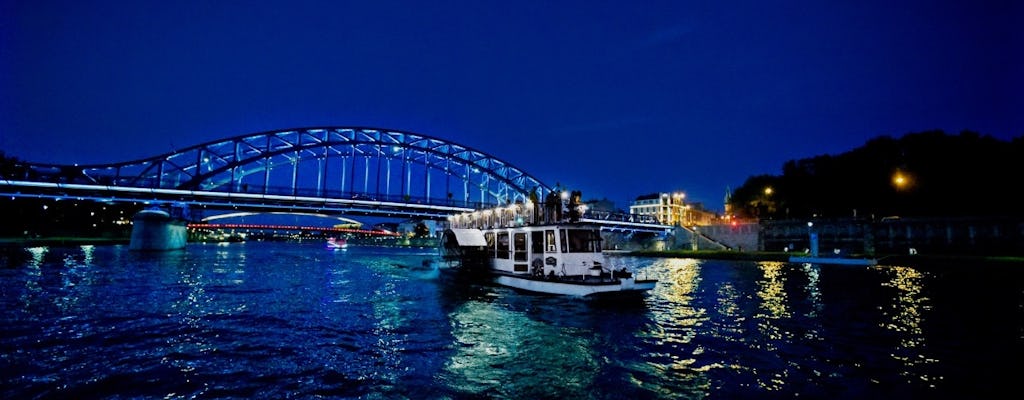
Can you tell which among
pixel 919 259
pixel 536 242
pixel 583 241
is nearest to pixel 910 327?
pixel 583 241

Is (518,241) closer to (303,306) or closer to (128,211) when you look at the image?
(303,306)

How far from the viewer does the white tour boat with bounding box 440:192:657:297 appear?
20.6 metres

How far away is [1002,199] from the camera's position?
193 feet

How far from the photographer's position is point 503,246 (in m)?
28.3

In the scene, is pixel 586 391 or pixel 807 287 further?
pixel 807 287

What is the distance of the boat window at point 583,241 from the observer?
22062 millimetres

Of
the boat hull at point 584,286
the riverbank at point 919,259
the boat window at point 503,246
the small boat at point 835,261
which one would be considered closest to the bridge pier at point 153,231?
the boat window at point 503,246

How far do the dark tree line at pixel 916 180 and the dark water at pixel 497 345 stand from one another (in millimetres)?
52336

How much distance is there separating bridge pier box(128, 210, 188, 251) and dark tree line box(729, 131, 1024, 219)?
90.9 m

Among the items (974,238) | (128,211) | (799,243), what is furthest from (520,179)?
(128,211)

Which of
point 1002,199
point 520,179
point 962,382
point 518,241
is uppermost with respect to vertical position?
point 520,179

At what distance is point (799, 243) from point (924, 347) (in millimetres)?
63856

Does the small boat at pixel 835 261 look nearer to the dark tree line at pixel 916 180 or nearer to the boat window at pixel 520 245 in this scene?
the dark tree line at pixel 916 180

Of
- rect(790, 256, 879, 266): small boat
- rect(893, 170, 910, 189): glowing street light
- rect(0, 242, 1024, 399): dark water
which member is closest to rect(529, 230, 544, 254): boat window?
rect(0, 242, 1024, 399): dark water
